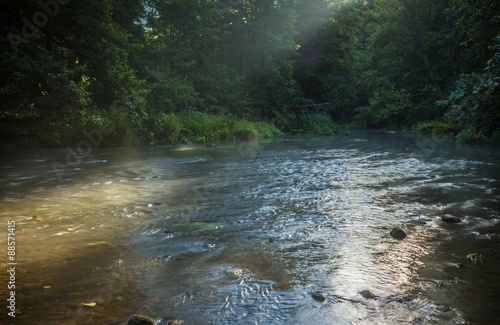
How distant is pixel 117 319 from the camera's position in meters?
2.03

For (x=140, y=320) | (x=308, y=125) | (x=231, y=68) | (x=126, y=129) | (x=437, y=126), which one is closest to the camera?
(x=140, y=320)

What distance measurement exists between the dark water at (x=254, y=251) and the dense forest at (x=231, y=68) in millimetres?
3502

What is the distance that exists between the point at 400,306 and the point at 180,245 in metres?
2.04

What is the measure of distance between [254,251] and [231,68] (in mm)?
28045

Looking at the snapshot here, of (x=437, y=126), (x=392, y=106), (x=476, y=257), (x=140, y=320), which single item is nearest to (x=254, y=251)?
(x=140, y=320)

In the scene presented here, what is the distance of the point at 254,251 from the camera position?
3139 millimetres

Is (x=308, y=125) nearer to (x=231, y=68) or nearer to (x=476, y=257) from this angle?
(x=231, y=68)

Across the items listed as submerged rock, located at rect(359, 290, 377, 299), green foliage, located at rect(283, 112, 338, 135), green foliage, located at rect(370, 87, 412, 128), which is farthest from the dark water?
green foliage, located at rect(370, 87, 412, 128)

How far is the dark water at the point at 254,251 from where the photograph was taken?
214 cm

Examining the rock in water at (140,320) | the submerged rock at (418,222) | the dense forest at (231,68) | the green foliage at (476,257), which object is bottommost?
the submerged rock at (418,222)

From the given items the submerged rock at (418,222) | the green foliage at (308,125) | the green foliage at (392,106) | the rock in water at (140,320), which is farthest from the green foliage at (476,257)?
the green foliage at (392,106)

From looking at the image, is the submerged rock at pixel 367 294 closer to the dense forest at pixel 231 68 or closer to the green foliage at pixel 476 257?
the green foliage at pixel 476 257

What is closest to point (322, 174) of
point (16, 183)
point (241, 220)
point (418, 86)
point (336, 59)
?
point (241, 220)

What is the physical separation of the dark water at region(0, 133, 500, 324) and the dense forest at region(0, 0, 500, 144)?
350 centimetres
